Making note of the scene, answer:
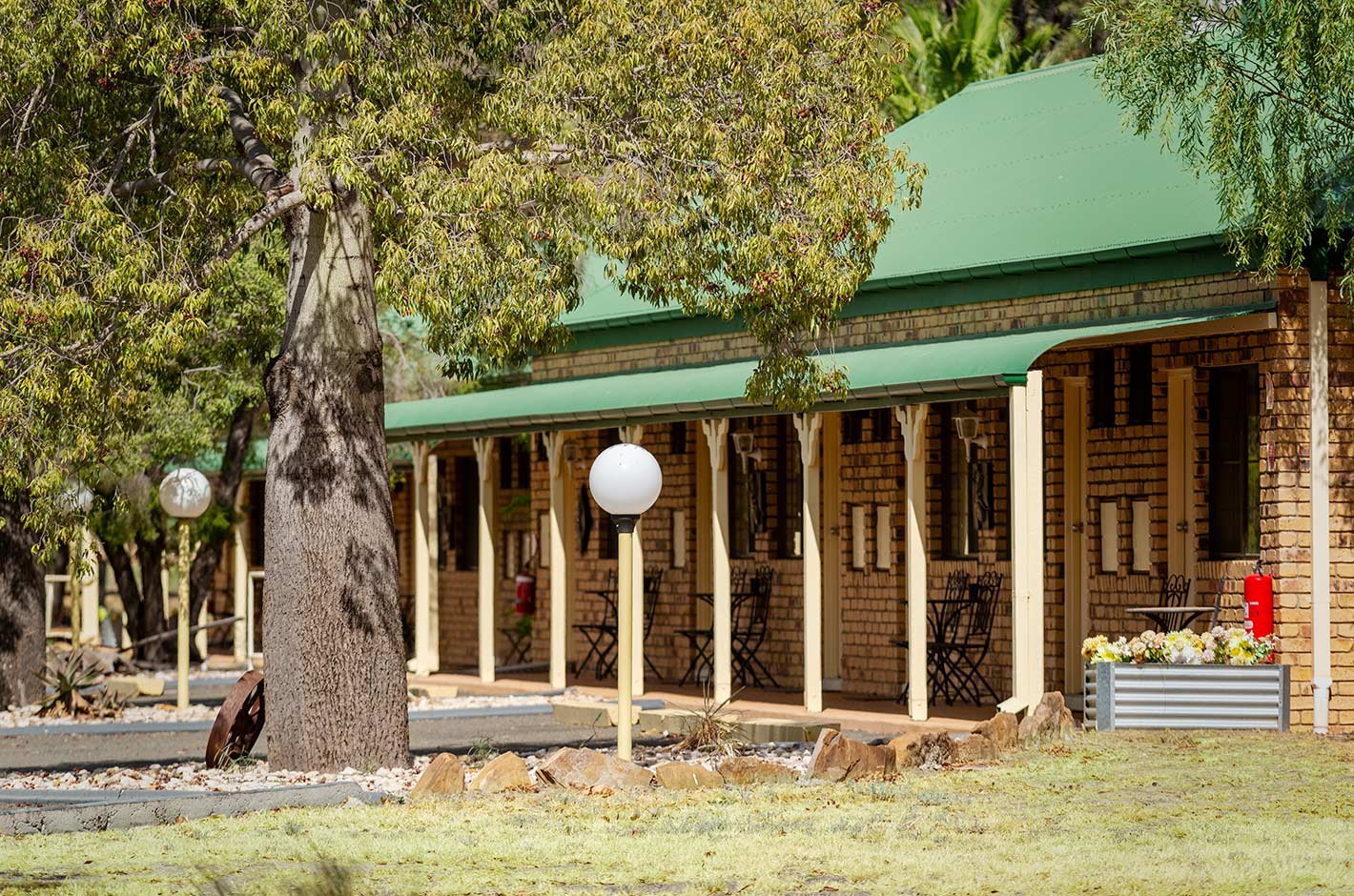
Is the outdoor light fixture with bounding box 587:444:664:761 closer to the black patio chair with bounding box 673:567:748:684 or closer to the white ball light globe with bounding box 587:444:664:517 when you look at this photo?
the white ball light globe with bounding box 587:444:664:517

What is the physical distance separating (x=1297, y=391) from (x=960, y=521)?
421cm

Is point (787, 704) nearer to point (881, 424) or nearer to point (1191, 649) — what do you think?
point (881, 424)

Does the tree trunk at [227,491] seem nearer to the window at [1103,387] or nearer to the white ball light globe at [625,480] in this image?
the window at [1103,387]

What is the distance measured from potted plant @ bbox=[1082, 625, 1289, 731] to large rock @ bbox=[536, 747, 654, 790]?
13.5ft

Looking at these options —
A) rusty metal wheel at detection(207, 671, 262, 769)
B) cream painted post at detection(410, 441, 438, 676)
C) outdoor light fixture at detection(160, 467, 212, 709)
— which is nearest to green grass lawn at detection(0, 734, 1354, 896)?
rusty metal wheel at detection(207, 671, 262, 769)

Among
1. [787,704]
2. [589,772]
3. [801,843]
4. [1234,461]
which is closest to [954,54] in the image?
[787,704]

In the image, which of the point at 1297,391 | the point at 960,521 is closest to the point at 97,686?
the point at 960,521

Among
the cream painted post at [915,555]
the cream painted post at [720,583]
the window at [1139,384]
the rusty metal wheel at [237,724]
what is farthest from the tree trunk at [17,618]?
the window at [1139,384]

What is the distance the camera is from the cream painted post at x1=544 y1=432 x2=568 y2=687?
19797 mm

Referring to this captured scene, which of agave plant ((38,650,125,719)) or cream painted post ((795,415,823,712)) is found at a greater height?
cream painted post ((795,415,823,712))

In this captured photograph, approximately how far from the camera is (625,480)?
1168 cm

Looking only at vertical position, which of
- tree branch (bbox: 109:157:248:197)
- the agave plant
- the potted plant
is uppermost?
tree branch (bbox: 109:157:248:197)

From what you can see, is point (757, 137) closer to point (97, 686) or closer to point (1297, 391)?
point (1297, 391)

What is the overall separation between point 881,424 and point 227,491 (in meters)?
9.56
